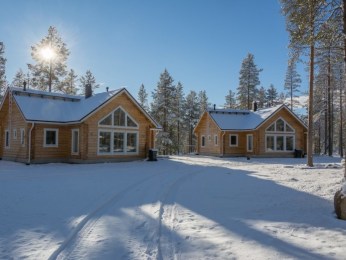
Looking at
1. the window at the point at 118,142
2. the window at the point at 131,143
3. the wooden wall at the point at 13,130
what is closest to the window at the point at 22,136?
the wooden wall at the point at 13,130

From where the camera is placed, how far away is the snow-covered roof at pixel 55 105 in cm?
2039

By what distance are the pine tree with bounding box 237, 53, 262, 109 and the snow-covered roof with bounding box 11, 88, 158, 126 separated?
27.3m

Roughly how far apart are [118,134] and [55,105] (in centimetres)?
517

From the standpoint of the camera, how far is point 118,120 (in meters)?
21.9

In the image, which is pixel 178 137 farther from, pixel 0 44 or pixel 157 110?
pixel 0 44

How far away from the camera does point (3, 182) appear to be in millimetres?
11562

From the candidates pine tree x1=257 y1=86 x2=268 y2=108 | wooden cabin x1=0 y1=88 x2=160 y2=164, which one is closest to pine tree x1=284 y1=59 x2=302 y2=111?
pine tree x1=257 y1=86 x2=268 y2=108

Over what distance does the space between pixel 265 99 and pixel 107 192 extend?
1908 inches

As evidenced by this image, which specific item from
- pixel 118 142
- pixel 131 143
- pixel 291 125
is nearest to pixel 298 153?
pixel 291 125

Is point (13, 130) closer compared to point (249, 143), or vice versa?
point (13, 130)

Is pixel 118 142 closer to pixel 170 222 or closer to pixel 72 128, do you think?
pixel 72 128

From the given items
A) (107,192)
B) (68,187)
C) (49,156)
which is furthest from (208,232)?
(49,156)

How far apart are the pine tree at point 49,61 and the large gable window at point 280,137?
24.7m

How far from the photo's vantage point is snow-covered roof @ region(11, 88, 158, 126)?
20.4m
